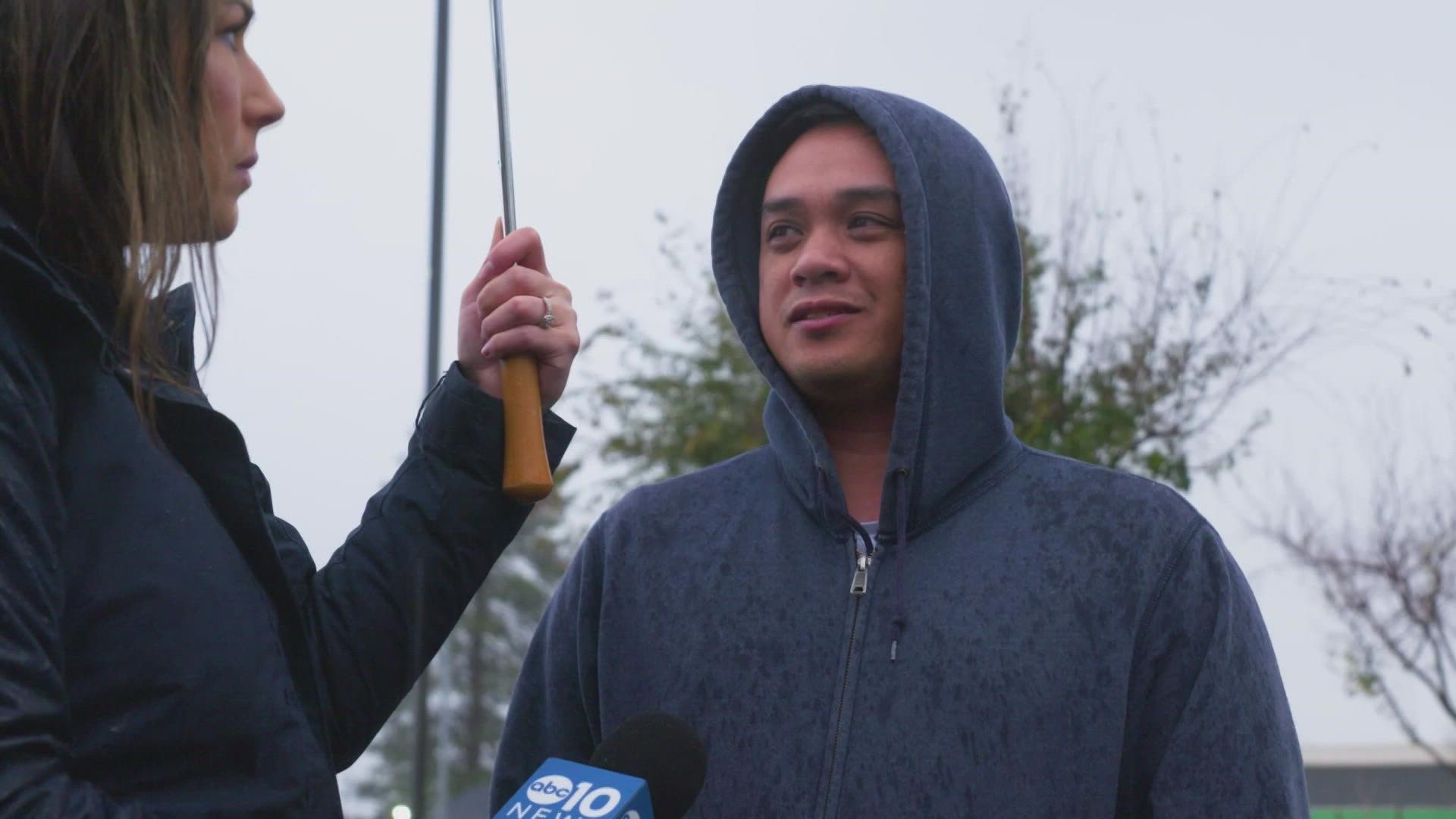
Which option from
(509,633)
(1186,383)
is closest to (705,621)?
(1186,383)

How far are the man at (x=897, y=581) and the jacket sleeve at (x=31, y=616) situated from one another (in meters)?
1.38

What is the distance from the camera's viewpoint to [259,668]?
5.74 ft

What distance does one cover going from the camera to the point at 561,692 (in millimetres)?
3027

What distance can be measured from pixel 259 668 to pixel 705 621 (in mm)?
1257

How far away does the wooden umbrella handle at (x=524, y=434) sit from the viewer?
2223 millimetres

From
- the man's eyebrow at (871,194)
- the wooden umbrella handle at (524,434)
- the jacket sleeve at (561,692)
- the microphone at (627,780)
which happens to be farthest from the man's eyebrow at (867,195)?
the microphone at (627,780)

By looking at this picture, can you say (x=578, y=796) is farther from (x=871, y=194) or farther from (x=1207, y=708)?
(x=871, y=194)

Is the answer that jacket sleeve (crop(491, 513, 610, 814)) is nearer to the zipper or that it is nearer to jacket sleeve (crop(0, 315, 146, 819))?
the zipper

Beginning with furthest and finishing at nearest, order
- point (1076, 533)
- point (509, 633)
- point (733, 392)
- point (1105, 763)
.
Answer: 1. point (509, 633)
2. point (733, 392)
3. point (1076, 533)
4. point (1105, 763)

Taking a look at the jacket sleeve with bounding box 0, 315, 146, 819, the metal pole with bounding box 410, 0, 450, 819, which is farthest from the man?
the metal pole with bounding box 410, 0, 450, 819

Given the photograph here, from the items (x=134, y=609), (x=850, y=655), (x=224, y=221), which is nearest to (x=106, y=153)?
(x=224, y=221)

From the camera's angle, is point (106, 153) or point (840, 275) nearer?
point (106, 153)

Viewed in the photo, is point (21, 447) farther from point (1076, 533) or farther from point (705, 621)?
point (1076, 533)

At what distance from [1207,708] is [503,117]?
4.59 feet
